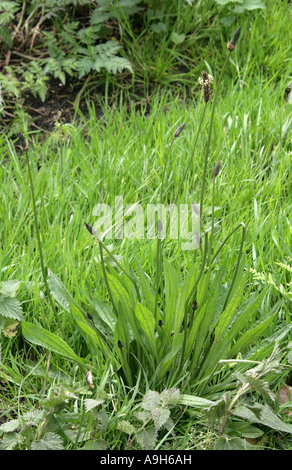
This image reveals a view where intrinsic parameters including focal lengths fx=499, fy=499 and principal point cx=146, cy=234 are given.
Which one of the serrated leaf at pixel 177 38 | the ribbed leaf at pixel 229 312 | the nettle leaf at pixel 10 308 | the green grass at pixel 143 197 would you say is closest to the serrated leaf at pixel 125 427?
the green grass at pixel 143 197

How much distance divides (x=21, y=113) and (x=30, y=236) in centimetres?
123

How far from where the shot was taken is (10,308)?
70.1 inches

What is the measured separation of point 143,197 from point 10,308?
3.00 feet

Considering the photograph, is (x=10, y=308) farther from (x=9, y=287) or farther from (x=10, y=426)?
(x=10, y=426)

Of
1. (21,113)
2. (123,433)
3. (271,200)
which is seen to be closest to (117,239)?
(271,200)

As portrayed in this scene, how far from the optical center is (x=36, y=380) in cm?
167

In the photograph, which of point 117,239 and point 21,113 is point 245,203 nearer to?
point 117,239

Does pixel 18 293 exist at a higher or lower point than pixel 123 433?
higher

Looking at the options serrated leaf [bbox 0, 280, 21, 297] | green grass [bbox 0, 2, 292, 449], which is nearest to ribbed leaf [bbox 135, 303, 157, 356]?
green grass [bbox 0, 2, 292, 449]

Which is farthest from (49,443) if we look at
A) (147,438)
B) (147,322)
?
(147,322)

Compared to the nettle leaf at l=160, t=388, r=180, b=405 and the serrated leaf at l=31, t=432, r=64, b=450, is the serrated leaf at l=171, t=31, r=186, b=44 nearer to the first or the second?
the nettle leaf at l=160, t=388, r=180, b=405
